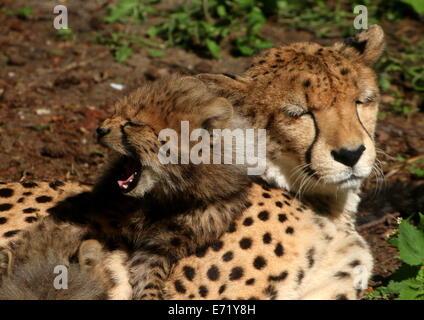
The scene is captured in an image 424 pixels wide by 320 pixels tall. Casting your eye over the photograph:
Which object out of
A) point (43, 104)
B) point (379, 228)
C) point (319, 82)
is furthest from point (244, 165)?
point (43, 104)

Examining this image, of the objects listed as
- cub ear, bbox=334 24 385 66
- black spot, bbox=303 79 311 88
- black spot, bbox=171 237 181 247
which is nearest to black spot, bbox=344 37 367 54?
cub ear, bbox=334 24 385 66

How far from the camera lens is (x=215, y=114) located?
9.73 feet

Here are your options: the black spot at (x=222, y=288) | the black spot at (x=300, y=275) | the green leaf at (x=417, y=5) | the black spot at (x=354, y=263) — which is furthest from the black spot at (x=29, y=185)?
the green leaf at (x=417, y=5)

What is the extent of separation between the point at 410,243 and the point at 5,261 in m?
1.65

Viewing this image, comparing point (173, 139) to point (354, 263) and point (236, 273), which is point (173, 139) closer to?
point (236, 273)

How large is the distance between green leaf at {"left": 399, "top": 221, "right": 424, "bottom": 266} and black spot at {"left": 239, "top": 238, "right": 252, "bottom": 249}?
0.61 meters

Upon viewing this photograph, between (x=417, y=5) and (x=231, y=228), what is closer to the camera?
(x=231, y=228)

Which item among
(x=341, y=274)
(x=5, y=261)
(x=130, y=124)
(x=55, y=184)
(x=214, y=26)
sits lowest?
(x=341, y=274)

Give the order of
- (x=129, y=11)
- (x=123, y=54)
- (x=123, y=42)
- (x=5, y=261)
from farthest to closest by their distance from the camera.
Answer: (x=129, y=11) < (x=123, y=42) < (x=123, y=54) < (x=5, y=261)

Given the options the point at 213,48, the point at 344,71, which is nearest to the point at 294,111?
the point at 344,71

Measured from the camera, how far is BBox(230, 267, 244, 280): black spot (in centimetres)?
300

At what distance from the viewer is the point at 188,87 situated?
3002 mm

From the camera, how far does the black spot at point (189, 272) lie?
9.91 feet
